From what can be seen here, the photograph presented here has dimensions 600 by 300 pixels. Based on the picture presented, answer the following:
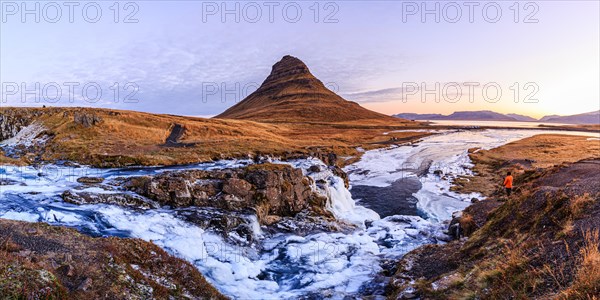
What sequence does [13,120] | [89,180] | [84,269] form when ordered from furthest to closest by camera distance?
[13,120]
[89,180]
[84,269]

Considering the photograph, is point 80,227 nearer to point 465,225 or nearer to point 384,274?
point 384,274

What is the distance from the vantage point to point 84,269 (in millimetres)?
9602

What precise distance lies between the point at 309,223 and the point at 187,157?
2215cm

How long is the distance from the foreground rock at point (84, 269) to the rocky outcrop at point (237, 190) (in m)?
10.2

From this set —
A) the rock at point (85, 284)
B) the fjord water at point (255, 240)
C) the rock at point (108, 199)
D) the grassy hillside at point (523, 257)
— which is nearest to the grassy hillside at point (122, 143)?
the fjord water at point (255, 240)

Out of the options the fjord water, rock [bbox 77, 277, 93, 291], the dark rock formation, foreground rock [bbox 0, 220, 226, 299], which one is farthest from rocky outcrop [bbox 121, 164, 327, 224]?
the dark rock formation

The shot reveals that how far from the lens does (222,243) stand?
19.0 meters

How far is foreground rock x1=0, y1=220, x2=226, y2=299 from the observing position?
25.9 ft

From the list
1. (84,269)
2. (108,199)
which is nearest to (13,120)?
(108,199)

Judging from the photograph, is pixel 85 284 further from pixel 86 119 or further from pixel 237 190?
pixel 86 119

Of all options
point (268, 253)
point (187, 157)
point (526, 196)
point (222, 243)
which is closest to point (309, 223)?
point (268, 253)

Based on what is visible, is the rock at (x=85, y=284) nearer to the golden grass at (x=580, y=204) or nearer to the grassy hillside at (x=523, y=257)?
the grassy hillside at (x=523, y=257)

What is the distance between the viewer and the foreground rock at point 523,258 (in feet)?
27.5

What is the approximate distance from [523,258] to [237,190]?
18.0 m
